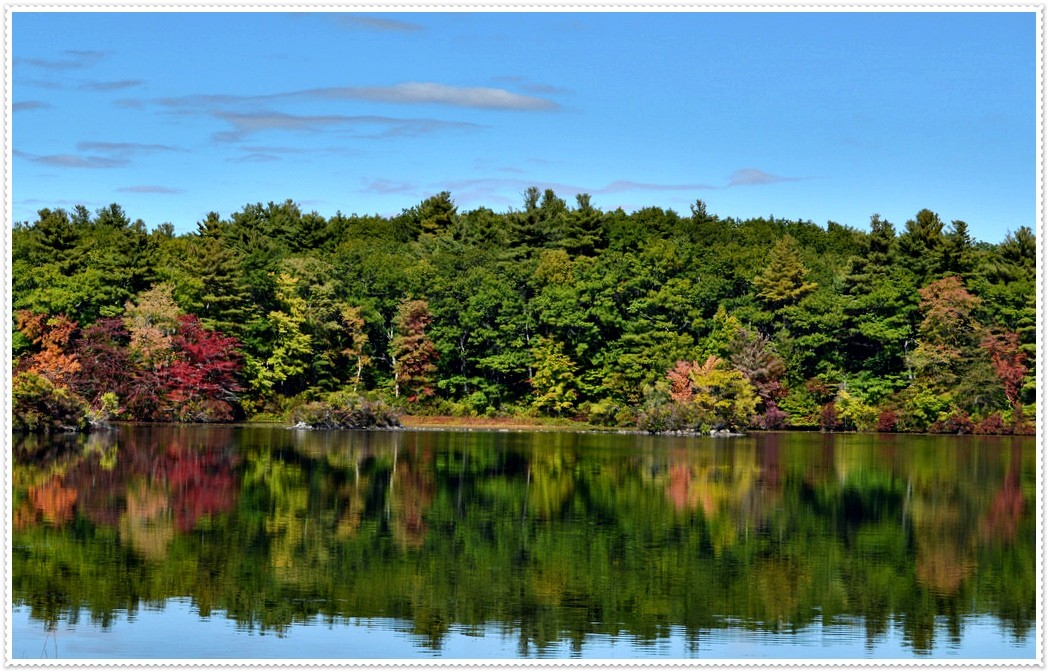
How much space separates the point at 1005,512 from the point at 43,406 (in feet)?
82.9

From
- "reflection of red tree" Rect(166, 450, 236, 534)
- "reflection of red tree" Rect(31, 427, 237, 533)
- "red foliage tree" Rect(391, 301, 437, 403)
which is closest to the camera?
"reflection of red tree" Rect(31, 427, 237, 533)

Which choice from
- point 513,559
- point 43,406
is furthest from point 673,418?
point 513,559

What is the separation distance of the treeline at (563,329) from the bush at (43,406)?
6011 mm

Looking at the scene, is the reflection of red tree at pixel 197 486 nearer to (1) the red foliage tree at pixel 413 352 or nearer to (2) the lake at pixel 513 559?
(2) the lake at pixel 513 559

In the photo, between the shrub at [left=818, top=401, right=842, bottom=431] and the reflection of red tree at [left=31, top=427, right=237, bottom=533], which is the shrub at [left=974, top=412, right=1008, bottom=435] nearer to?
the shrub at [left=818, top=401, right=842, bottom=431]

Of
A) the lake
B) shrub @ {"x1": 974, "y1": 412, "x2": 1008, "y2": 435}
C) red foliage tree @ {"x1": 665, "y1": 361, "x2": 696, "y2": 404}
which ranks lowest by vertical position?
the lake

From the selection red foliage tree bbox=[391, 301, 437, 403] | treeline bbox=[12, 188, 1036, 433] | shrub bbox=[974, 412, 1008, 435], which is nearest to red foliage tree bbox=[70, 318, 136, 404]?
treeline bbox=[12, 188, 1036, 433]

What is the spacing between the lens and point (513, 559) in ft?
58.3

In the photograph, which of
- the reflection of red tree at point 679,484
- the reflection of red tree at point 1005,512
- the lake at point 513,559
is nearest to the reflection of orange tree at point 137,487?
the lake at point 513,559

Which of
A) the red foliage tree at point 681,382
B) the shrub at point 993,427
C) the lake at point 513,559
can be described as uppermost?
the red foliage tree at point 681,382

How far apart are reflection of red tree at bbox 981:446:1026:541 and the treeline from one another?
61.5ft

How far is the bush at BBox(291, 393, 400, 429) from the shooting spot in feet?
153

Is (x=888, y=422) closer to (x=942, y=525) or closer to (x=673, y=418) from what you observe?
(x=673, y=418)

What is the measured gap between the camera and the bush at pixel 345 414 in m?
46.5
